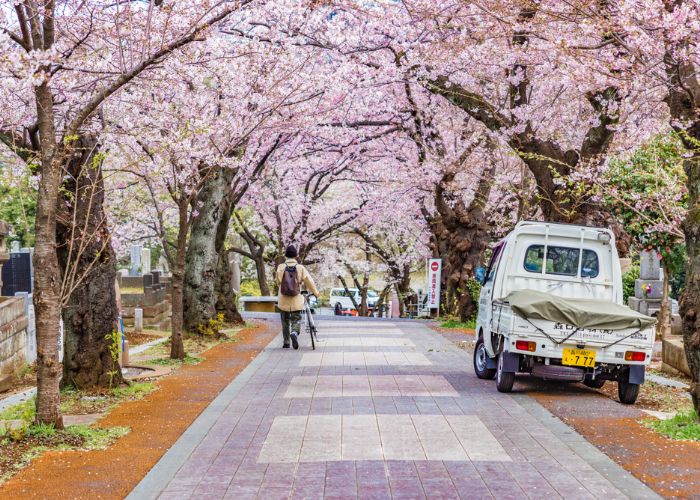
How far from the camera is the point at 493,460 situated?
756 centimetres

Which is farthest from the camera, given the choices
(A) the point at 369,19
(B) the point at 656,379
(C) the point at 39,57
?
(A) the point at 369,19

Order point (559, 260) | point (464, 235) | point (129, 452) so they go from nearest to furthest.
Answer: point (129, 452)
point (559, 260)
point (464, 235)

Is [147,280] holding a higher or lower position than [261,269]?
lower

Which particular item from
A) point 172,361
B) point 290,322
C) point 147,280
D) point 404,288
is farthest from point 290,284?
point 404,288

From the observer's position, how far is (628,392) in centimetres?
1120

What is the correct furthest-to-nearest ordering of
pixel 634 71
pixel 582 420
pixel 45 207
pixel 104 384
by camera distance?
pixel 104 384
pixel 634 71
pixel 582 420
pixel 45 207

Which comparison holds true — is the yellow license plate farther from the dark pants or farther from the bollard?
the bollard

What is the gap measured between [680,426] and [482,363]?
4643 millimetres

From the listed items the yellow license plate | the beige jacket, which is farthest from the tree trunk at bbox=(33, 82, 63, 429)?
the beige jacket

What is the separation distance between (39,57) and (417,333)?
17.0 metres

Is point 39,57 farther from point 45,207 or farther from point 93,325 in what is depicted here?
point 93,325

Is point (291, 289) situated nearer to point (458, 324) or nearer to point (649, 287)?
point (458, 324)

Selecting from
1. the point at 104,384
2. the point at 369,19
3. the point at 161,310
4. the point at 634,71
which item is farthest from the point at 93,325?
the point at 161,310

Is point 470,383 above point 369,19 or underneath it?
underneath
